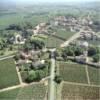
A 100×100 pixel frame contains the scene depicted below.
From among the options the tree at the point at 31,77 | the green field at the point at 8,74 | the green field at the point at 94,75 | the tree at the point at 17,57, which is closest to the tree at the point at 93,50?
the green field at the point at 94,75

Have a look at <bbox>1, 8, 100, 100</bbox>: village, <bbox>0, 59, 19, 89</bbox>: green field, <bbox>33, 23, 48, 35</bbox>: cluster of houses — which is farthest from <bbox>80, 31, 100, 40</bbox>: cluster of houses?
<bbox>0, 59, 19, 89</bbox>: green field

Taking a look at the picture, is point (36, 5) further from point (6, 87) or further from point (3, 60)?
point (6, 87)

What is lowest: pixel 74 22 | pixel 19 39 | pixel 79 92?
pixel 79 92

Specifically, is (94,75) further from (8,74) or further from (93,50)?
(8,74)

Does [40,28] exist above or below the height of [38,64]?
above

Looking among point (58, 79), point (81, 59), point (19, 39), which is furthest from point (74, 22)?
point (58, 79)

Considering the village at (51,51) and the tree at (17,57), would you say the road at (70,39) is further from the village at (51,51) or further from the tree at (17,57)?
the tree at (17,57)
